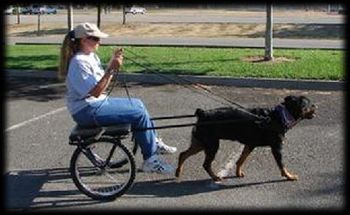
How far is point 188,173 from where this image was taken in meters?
5.73

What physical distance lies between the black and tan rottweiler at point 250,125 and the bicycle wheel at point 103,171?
74 cm

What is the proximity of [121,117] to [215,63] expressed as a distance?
7.25 metres

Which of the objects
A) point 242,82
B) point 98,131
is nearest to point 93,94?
point 98,131

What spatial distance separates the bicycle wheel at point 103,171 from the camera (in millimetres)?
5121

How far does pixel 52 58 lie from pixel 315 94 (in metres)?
7.20

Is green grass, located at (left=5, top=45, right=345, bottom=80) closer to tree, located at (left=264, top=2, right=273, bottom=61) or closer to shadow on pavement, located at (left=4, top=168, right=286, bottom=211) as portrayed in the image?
tree, located at (left=264, top=2, right=273, bottom=61)

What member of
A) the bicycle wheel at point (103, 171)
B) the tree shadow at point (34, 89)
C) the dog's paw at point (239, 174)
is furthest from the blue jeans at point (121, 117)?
the tree shadow at point (34, 89)

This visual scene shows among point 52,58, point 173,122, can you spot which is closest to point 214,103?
point 173,122

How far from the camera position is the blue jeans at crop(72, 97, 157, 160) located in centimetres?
523

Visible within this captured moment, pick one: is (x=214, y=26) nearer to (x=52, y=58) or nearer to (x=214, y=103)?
(x=52, y=58)

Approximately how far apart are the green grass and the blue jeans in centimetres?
399

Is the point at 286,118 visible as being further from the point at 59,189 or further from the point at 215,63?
the point at 215,63

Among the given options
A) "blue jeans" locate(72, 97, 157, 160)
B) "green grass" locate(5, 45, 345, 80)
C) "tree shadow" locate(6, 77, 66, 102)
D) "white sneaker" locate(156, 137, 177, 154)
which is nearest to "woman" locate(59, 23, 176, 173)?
"blue jeans" locate(72, 97, 157, 160)

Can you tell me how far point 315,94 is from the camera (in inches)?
382
